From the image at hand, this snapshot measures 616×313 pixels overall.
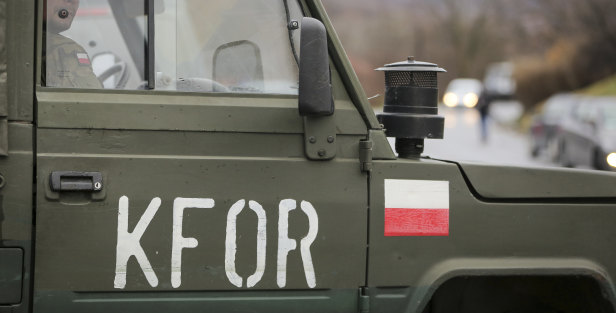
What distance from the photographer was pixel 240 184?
3.05 meters

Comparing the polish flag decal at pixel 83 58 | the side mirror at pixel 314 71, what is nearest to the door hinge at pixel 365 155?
the side mirror at pixel 314 71

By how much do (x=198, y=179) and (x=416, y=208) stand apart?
0.80 meters

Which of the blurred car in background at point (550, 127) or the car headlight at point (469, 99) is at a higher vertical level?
the car headlight at point (469, 99)

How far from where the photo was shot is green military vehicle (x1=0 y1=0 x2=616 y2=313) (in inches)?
116

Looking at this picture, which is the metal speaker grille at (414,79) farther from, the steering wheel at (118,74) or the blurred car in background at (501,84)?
the blurred car in background at (501,84)

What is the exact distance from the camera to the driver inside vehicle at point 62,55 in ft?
9.91

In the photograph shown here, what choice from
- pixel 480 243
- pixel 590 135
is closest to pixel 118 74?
pixel 480 243

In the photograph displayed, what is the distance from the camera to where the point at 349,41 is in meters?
49.8

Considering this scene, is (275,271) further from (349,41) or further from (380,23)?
(380,23)

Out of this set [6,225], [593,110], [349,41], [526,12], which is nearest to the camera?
[6,225]

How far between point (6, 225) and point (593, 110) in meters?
15.4

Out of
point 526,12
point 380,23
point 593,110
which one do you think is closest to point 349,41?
point 380,23

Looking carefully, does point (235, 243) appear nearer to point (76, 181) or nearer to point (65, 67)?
point (76, 181)

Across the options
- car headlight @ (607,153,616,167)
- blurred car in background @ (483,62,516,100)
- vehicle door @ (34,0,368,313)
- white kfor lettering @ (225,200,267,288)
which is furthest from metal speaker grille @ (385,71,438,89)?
blurred car in background @ (483,62,516,100)
